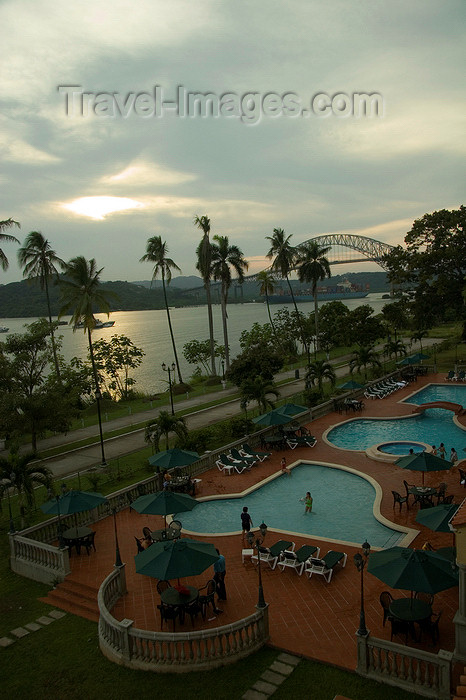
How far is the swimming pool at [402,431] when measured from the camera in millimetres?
29406

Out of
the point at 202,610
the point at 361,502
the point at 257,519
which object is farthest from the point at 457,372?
the point at 202,610

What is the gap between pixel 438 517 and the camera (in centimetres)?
1484

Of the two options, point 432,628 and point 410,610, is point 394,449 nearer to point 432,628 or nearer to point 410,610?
point 410,610

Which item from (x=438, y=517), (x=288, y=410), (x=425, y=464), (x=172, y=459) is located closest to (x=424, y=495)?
(x=425, y=464)

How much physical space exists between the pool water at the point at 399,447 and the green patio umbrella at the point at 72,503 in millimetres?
16401

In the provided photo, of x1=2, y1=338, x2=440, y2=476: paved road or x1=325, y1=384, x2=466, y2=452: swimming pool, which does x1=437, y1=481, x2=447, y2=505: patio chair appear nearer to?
x1=325, y1=384, x2=466, y2=452: swimming pool

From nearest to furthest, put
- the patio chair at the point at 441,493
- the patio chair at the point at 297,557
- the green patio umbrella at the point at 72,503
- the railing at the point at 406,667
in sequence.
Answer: the railing at the point at 406,667 < the patio chair at the point at 297,557 < the green patio umbrella at the point at 72,503 < the patio chair at the point at 441,493

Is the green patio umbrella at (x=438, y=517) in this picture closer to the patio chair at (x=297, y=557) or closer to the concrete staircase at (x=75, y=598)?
the patio chair at (x=297, y=557)

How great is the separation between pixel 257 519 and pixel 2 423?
1581 cm

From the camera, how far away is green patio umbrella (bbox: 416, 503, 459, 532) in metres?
14.6

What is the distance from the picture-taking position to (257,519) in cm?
1989

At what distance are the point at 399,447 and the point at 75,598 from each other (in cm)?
1936

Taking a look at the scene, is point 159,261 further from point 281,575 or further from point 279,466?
point 281,575

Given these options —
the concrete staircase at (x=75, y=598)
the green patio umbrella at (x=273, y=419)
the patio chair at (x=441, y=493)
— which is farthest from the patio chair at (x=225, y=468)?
the concrete staircase at (x=75, y=598)
